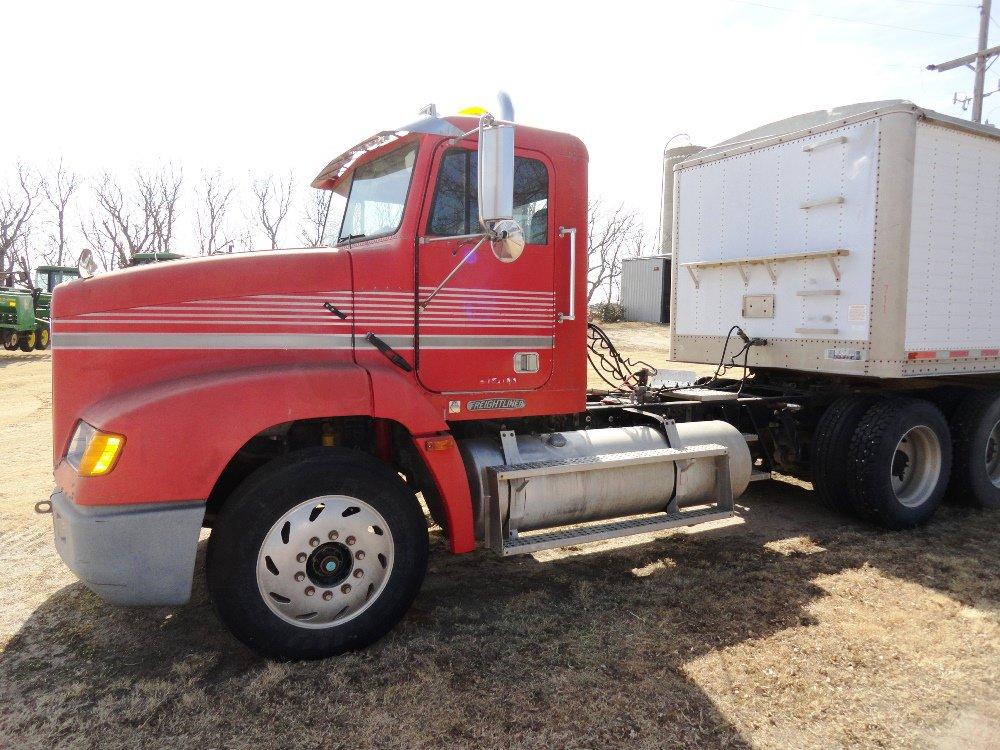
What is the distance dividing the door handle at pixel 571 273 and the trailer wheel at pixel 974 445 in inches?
169

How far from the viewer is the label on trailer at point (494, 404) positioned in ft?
13.6

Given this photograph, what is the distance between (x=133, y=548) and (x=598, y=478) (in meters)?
2.65

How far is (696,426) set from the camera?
516 cm

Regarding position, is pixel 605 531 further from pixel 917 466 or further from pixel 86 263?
pixel 86 263

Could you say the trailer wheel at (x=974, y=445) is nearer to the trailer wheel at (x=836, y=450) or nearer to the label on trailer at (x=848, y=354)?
the trailer wheel at (x=836, y=450)

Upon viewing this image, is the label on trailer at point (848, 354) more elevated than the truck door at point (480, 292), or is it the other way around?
the truck door at point (480, 292)

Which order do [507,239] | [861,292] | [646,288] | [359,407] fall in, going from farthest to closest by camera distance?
[646,288] < [861,292] < [359,407] < [507,239]

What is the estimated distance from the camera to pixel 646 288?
102ft

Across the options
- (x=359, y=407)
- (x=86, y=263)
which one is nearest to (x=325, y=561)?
(x=359, y=407)

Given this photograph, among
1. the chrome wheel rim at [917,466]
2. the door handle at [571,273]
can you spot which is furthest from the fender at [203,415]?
the chrome wheel rim at [917,466]

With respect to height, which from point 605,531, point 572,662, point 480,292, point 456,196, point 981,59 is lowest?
point 572,662

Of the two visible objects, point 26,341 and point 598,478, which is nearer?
point 598,478

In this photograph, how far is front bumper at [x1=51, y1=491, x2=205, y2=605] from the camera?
3.10 meters

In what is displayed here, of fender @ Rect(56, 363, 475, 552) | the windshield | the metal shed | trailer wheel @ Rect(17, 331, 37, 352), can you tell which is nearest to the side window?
the windshield
